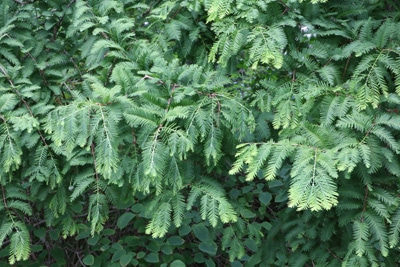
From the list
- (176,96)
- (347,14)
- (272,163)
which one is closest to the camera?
(272,163)

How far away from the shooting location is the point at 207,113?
2.13 meters

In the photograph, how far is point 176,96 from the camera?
2.09 meters

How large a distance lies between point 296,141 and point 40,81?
146 centimetres

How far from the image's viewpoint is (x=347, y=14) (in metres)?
2.30

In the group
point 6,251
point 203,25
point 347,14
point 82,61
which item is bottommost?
point 6,251

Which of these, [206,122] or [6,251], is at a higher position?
[206,122]

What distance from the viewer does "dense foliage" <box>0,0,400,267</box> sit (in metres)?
1.98

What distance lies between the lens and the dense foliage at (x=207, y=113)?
1980 mm

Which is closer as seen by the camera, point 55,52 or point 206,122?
point 206,122

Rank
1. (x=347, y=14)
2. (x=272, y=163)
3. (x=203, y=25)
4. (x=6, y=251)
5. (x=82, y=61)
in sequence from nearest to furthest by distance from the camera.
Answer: (x=272, y=163)
(x=347, y=14)
(x=203, y=25)
(x=82, y=61)
(x=6, y=251)

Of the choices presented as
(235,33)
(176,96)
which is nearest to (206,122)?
(176,96)

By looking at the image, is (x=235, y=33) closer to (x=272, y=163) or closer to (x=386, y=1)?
(x=272, y=163)

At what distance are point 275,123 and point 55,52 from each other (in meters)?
1.35

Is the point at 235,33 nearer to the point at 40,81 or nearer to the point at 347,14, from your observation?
the point at 347,14
